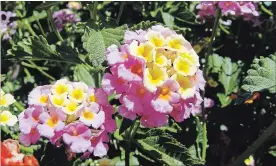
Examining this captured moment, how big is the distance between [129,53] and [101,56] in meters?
0.15

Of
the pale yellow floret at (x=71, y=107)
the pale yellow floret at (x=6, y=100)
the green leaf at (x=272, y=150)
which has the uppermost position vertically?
the pale yellow floret at (x=71, y=107)

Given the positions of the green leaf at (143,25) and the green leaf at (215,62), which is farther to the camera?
the green leaf at (215,62)

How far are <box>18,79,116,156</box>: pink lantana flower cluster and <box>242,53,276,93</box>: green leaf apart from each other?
413 millimetres

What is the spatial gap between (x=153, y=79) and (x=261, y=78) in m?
0.43

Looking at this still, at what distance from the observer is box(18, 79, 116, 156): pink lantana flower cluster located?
117 cm

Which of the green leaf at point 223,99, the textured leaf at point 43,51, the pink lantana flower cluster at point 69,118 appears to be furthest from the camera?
the green leaf at point 223,99

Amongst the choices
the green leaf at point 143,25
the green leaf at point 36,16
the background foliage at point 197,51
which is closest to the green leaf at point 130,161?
the background foliage at point 197,51

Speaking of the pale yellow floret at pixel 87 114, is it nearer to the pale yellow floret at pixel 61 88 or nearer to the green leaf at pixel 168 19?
the pale yellow floret at pixel 61 88

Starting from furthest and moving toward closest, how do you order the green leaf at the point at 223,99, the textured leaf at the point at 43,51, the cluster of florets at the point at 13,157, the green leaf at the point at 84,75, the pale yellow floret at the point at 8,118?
the green leaf at the point at 223,99, the green leaf at the point at 84,75, the textured leaf at the point at 43,51, the pale yellow floret at the point at 8,118, the cluster of florets at the point at 13,157

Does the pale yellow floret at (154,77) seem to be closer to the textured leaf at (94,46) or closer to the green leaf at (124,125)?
the textured leaf at (94,46)

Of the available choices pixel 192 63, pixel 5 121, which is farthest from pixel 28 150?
pixel 192 63

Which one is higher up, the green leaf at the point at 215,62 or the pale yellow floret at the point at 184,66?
the pale yellow floret at the point at 184,66

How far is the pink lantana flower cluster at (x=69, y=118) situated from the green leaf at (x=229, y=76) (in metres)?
0.76

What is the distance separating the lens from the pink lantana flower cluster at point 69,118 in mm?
1165
